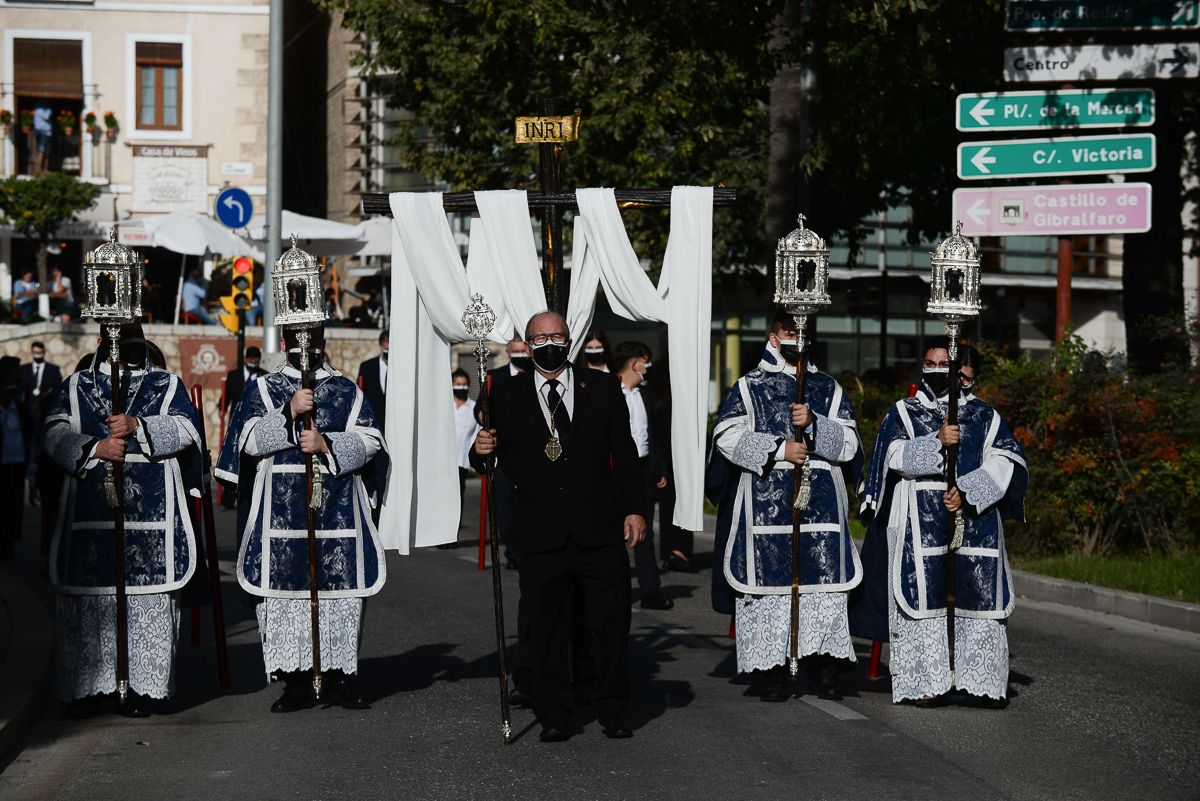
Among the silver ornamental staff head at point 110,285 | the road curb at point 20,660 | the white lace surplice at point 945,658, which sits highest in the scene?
the silver ornamental staff head at point 110,285

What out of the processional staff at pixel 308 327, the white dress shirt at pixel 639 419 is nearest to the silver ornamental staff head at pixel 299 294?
the processional staff at pixel 308 327

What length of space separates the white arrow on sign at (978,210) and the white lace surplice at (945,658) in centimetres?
744

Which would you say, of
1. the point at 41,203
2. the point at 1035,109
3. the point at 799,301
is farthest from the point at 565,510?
the point at 41,203

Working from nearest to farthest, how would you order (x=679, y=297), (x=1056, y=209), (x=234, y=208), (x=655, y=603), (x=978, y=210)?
1. (x=679, y=297)
2. (x=655, y=603)
3. (x=1056, y=209)
4. (x=978, y=210)
5. (x=234, y=208)

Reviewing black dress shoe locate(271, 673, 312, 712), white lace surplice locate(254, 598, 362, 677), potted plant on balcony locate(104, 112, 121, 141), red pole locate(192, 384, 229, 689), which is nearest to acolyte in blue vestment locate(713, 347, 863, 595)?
white lace surplice locate(254, 598, 362, 677)

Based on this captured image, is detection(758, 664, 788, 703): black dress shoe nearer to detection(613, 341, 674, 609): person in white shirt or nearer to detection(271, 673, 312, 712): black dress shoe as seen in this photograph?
detection(271, 673, 312, 712): black dress shoe

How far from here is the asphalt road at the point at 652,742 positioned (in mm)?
7230

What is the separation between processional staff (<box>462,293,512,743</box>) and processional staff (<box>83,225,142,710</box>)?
5.31ft

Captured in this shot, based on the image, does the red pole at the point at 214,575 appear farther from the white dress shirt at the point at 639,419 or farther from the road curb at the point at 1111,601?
the road curb at the point at 1111,601

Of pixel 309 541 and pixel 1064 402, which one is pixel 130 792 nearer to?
pixel 309 541

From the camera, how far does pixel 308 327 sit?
879 cm

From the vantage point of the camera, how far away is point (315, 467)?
8.81m

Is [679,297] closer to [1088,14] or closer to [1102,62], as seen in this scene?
[1088,14]

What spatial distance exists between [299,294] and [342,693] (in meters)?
1.91
